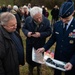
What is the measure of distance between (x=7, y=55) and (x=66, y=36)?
3.21ft

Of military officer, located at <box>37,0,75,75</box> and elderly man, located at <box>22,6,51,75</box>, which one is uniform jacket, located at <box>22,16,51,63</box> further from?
military officer, located at <box>37,0,75,75</box>

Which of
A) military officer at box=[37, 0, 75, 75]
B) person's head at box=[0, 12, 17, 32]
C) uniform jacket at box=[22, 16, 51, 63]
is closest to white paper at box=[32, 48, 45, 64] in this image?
military officer at box=[37, 0, 75, 75]

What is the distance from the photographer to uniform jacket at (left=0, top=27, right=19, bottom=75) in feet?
11.6

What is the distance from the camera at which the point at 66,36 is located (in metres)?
3.80

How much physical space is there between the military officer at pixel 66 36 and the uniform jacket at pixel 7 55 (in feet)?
2.40

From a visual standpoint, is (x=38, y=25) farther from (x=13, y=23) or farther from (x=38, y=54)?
(x=13, y=23)

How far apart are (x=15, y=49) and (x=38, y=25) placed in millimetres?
1485

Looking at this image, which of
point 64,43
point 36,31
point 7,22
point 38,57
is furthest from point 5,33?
point 36,31

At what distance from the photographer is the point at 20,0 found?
154 ft

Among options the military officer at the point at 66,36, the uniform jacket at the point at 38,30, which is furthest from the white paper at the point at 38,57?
the uniform jacket at the point at 38,30

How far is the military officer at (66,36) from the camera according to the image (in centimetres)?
363

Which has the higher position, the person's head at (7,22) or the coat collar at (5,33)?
the person's head at (7,22)

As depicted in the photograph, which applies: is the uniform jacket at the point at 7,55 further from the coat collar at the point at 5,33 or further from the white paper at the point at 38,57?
the white paper at the point at 38,57

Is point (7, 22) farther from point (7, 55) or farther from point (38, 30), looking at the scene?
point (38, 30)
